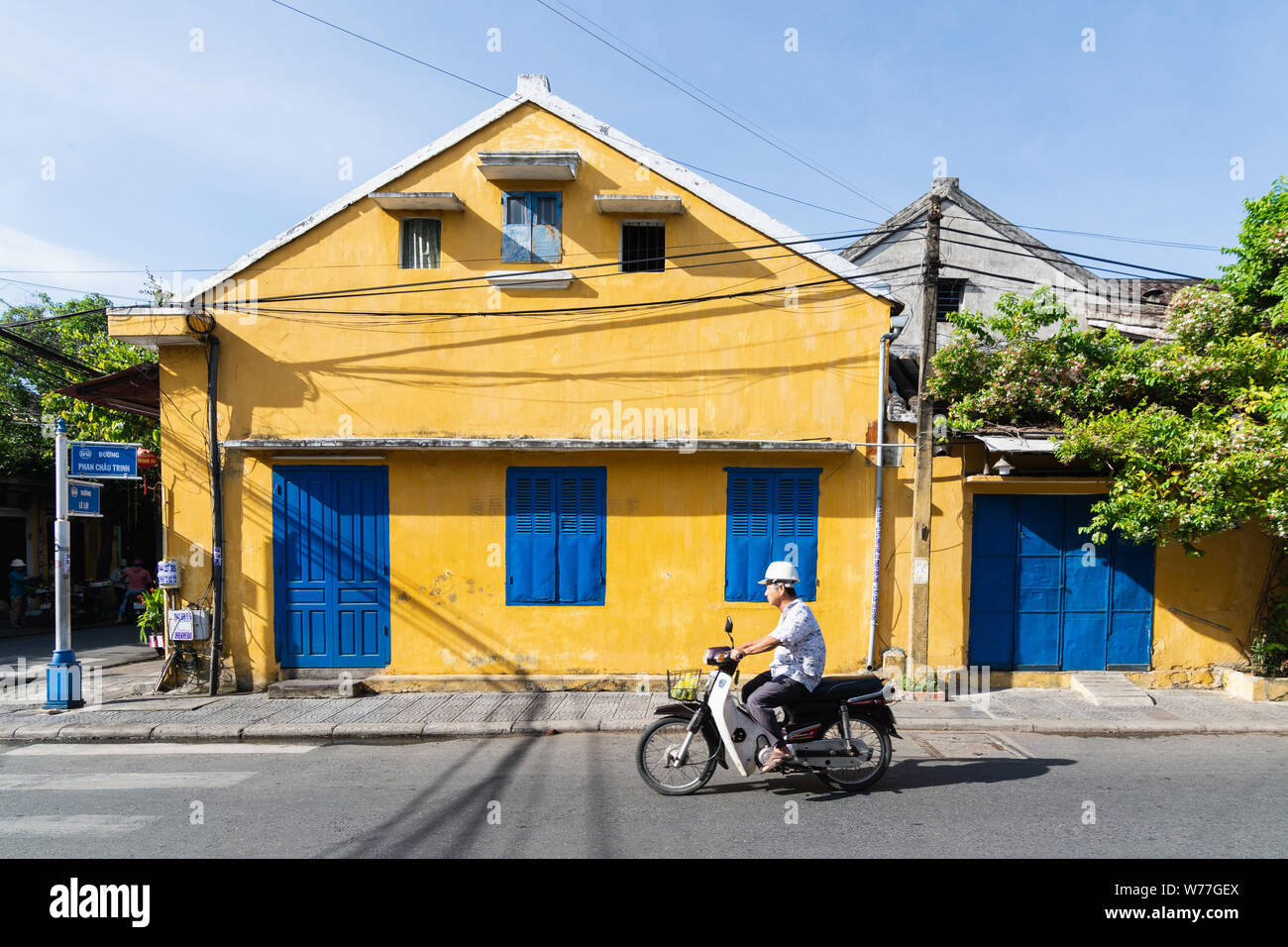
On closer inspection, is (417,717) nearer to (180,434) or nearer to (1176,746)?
(180,434)

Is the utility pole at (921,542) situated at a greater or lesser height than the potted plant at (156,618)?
greater

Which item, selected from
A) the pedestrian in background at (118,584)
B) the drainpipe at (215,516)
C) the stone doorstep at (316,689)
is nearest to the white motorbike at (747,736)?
the stone doorstep at (316,689)

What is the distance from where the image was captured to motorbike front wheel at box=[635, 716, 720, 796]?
5602 millimetres

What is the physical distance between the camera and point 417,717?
8086mm

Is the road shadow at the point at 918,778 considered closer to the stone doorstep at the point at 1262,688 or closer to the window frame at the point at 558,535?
the window frame at the point at 558,535

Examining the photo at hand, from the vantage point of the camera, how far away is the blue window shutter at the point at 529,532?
9.47 m

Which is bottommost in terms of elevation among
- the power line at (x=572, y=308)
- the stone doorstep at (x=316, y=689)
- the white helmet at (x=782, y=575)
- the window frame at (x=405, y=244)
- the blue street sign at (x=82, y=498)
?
the stone doorstep at (x=316, y=689)

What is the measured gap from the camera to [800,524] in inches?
374

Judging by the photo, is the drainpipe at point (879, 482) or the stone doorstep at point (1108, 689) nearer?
the stone doorstep at point (1108, 689)

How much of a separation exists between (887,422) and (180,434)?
9.65 metres

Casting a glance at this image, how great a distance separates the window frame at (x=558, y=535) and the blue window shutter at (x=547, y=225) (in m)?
2.92

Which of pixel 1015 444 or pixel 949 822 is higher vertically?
pixel 1015 444

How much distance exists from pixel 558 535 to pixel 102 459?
572cm

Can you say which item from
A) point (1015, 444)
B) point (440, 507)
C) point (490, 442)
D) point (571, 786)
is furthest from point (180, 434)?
point (1015, 444)
